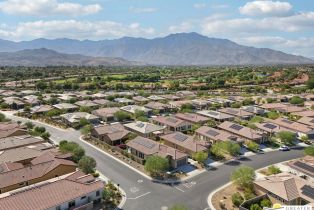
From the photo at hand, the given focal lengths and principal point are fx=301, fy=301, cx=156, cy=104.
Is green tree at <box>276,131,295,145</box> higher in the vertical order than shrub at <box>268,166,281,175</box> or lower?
higher

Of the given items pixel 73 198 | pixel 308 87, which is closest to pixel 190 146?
pixel 73 198

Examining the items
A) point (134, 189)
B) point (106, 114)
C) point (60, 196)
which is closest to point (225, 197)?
point (134, 189)

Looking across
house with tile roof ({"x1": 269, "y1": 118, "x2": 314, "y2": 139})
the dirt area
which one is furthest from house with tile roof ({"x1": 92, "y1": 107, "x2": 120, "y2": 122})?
the dirt area

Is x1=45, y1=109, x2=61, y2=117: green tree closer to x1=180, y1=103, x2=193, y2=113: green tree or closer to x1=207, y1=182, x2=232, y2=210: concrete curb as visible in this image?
x1=180, y1=103, x2=193, y2=113: green tree

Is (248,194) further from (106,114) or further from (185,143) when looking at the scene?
(106,114)

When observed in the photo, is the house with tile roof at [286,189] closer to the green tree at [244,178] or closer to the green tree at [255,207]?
the green tree at [244,178]
